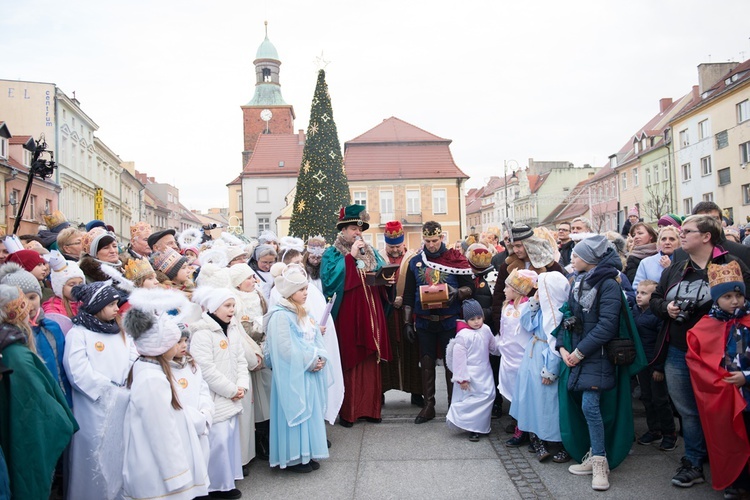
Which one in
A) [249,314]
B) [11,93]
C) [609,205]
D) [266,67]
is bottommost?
[249,314]

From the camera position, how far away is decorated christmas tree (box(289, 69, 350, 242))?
1864cm

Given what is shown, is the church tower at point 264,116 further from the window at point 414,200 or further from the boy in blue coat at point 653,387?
the boy in blue coat at point 653,387

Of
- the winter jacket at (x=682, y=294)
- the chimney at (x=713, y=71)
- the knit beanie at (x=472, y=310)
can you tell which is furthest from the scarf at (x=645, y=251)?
the chimney at (x=713, y=71)

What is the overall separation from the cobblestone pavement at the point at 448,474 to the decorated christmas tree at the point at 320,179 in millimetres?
12794

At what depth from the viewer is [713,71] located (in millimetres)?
39750

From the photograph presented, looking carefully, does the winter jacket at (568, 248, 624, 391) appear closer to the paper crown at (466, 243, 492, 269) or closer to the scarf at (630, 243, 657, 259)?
the paper crown at (466, 243, 492, 269)

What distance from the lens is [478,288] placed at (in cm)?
690

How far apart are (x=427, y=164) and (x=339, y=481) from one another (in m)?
45.3

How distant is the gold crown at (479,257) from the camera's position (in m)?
6.76

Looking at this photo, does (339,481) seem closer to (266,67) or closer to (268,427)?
(268,427)

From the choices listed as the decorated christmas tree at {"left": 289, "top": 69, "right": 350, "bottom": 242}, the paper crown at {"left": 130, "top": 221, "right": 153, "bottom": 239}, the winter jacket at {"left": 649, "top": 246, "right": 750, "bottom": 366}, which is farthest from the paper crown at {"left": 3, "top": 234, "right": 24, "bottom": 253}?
the decorated christmas tree at {"left": 289, "top": 69, "right": 350, "bottom": 242}

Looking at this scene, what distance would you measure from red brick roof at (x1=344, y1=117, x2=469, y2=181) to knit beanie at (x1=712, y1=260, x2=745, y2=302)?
4410 centimetres

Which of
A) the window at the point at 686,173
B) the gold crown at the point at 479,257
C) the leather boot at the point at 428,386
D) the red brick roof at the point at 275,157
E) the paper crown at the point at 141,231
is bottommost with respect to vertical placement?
the leather boot at the point at 428,386

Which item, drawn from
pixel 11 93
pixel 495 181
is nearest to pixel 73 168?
pixel 11 93
